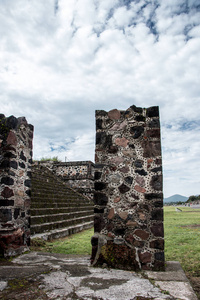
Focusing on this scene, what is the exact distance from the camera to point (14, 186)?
410cm

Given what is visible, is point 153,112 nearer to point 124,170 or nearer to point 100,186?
point 124,170

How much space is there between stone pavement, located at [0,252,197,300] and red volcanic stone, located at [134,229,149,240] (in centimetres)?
42

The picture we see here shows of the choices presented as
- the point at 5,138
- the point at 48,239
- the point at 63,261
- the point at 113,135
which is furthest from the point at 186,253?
the point at 5,138

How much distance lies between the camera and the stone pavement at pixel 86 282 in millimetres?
2182

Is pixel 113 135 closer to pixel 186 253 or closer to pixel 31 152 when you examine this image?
pixel 31 152

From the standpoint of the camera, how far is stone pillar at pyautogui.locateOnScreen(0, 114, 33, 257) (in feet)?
12.7

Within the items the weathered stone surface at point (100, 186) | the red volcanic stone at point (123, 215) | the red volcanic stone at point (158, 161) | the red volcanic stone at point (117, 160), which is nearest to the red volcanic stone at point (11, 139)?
the weathered stone surface at point (100, 186)

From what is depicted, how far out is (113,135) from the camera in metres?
3.62

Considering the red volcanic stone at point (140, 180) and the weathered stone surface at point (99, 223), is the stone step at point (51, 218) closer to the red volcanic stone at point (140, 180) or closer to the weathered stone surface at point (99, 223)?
the weathered stone surface at point (99, 223)

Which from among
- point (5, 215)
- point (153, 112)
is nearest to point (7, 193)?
point (5, 215)

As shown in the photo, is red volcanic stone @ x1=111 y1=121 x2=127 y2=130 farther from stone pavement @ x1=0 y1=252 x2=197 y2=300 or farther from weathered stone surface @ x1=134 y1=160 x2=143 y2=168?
stone pavement @ x1=0 y1=252 x2=197 y2=300

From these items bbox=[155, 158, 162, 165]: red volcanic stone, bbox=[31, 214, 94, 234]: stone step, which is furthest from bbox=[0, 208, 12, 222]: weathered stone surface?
bbox=[155, 158, 162, 165]: red volcanic stone

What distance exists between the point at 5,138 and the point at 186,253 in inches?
158

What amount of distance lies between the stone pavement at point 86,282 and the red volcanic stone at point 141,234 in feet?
1.39
